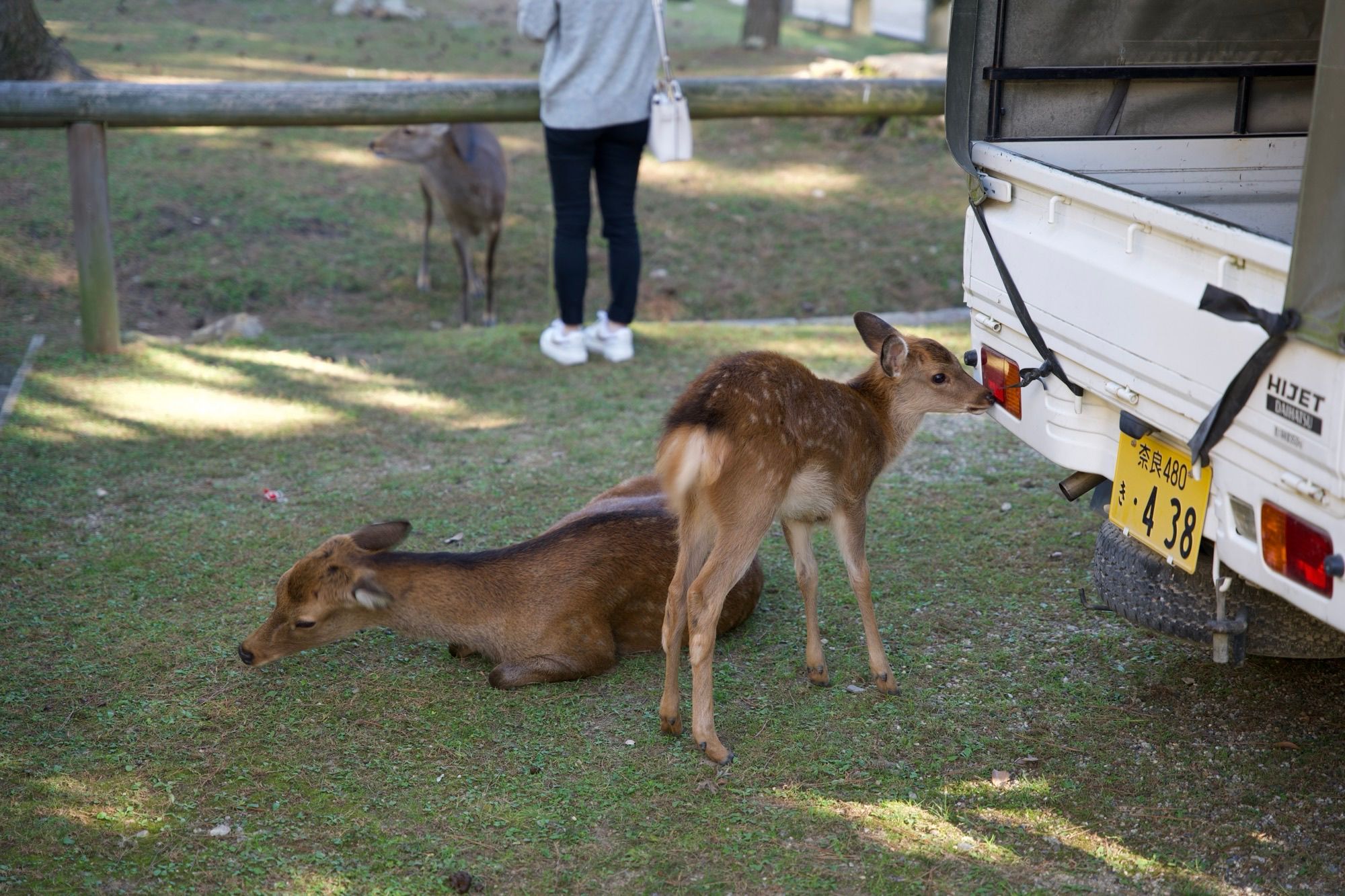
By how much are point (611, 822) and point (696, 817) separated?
232 millimetres

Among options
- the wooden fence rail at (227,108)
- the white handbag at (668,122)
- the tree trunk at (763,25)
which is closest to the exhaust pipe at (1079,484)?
the white handbag at (668,122)

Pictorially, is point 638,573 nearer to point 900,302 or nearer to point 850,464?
point 850,464

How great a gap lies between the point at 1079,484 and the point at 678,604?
4.17 ft

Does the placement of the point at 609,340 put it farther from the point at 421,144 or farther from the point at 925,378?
the point at 925,378

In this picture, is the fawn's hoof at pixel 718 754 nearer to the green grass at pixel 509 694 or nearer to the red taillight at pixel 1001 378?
the green grass at pixel 509 694

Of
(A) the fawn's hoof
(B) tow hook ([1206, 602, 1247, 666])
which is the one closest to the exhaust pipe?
(B) tow hook ([1206, 602, 1247, 666])

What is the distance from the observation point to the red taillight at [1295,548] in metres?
2.71

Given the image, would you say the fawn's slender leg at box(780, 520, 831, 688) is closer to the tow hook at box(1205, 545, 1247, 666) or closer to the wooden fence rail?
the tow hook at box(1205, 545, 1247, 666)

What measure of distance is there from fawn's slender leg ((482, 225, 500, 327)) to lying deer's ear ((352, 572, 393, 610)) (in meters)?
5.47

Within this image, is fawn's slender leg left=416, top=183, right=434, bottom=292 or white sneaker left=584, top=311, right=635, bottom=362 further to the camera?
fawn's slender leg left=416, top=183, right=434, bottom=292

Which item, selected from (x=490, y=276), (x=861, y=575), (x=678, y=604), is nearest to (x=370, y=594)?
(x=678, y=604)

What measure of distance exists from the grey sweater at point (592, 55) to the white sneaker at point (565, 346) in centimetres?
129

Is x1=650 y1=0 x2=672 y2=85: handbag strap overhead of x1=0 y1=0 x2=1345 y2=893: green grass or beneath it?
overhead

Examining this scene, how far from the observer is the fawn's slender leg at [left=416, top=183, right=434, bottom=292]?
978cm
